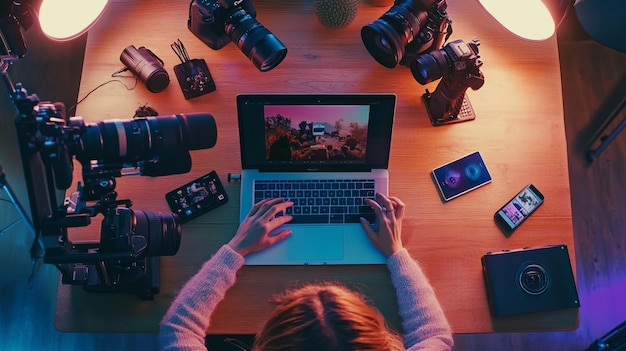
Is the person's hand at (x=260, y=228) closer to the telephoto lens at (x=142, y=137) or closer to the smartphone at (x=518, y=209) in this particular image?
the telephoto lens at (x=142, y=137)

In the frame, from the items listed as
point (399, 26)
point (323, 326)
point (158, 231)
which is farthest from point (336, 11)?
point (323, 326)

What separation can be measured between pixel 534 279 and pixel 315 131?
0.63 metres

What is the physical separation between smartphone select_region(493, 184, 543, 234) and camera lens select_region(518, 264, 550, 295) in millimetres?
110

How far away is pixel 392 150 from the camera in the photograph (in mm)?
1538

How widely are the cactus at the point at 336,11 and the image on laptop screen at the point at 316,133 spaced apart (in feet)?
1.24

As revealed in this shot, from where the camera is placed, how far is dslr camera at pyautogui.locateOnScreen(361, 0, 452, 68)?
149 cm

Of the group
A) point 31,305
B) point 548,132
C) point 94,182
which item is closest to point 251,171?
point 94,182

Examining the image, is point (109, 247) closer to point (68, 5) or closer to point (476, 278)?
point (68, 5)

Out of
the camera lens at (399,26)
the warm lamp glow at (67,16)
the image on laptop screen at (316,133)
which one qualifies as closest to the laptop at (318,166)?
the image on laptop screen at (316,133)

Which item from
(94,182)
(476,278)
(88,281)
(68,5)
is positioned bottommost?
(476,278)

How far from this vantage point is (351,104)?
1.35 meters

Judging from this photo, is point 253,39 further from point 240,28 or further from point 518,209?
point 518,209

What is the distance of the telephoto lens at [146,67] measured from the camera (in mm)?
1542

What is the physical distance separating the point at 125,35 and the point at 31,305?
3.52 ft
